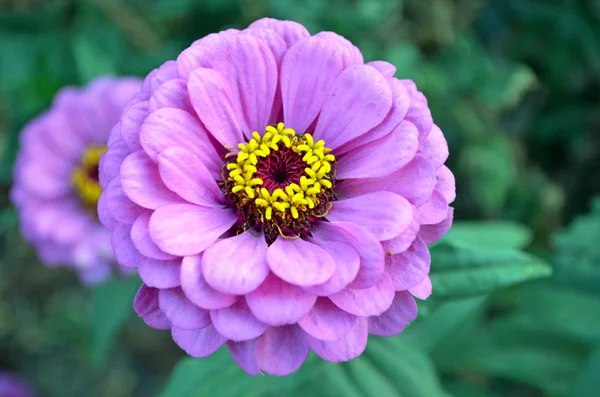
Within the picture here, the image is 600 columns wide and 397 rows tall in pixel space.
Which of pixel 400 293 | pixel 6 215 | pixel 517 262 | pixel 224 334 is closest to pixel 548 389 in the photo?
pixel 517 262

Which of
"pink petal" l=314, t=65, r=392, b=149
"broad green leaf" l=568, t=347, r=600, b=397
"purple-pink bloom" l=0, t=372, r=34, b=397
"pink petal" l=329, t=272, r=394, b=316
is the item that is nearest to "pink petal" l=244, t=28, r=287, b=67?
"pink petal" l=314, t=65, r=392, b=149

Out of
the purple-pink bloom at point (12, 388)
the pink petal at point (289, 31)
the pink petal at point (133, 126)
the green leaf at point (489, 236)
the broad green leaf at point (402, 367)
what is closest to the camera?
the pink petal at point (133, 126)

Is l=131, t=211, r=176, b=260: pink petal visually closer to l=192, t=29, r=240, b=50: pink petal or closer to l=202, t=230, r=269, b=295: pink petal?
l=202, t=230, r=269, b=295: pink petal

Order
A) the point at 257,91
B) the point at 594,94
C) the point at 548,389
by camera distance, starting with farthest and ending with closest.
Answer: the point at 594,94
the point at 548,389
the point at 257,91

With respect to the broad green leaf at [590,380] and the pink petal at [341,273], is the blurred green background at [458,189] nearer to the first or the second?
the broad green leaf at [590,380]

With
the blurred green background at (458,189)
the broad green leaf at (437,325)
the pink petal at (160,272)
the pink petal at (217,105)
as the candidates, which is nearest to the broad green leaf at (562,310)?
the blurred green background at (458,189)

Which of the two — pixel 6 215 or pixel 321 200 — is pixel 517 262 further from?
pixel 6 215

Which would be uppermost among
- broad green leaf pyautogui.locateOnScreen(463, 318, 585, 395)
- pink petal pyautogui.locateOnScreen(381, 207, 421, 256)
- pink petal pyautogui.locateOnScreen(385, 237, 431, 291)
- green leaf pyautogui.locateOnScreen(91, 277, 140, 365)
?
pink petal pyautogui.locateOnScreen(381, 207, 421, 256)
